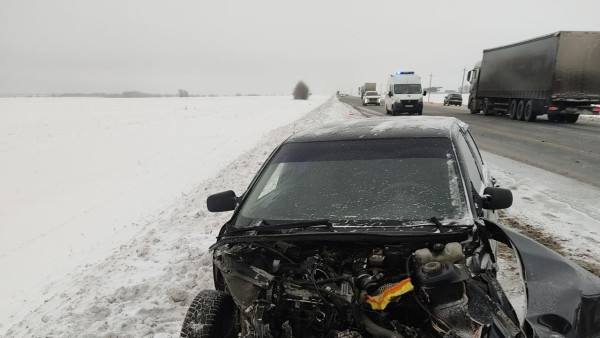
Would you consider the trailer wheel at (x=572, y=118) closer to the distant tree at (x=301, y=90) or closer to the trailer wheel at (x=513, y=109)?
the trailer wheel at (x=513, y=109)

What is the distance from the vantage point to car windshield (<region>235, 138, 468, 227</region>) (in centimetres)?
269

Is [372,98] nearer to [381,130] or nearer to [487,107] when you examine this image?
[487,107]

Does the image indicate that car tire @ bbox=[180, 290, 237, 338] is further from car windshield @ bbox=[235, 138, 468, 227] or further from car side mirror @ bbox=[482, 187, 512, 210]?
car side mirror @ bbox=[482, 187, 512, 210]

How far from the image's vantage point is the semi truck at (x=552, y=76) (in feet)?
58.1

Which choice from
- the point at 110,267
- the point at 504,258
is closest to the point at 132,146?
the point at 110,267

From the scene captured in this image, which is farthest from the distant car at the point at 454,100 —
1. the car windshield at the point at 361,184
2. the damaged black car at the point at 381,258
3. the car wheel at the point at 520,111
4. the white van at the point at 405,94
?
the car windshield at the point at 361,184

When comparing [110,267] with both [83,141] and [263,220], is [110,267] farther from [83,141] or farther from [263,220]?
[83,141]

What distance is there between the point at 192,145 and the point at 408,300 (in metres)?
18.5

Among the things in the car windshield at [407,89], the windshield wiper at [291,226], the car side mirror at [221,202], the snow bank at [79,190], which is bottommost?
the snow bank at [79,190]

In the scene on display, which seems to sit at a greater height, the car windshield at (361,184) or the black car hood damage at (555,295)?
the car windshield at (361,184)

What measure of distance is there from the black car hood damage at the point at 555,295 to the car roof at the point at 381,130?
4.35ft

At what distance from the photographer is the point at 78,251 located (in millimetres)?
7117

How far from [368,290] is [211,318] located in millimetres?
1065

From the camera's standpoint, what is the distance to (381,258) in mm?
2307
